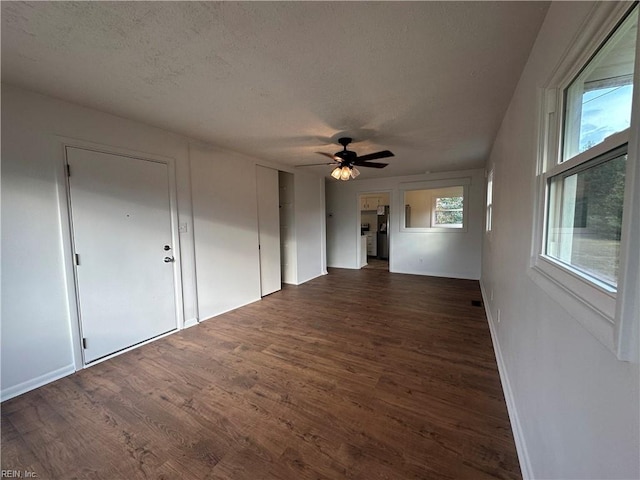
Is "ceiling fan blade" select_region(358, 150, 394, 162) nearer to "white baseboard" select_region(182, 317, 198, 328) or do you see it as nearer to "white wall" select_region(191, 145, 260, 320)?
"white wall" select_region(191, 145, 260, 320)

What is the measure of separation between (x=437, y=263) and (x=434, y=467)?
4975 mm

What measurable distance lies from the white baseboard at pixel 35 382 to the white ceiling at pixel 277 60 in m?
2.34

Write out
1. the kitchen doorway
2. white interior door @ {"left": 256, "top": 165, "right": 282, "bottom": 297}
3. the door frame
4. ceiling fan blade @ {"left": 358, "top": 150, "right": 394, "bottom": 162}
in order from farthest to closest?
the kitchen doorway
white interior door @ {"left": 256, "top": 165, "right": 282, "bottom": 297}
ceiling fan blade @ {"left": 358, "top": 150, "right": 394, "bottom": 162}
the door frame

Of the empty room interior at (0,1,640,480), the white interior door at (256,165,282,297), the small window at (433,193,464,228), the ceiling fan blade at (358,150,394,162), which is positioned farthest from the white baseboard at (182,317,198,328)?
the small window at (433,193,464,228)

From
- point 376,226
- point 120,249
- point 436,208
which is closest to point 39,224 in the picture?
point 120,249

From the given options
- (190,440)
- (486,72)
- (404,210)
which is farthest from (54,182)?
(404,210)

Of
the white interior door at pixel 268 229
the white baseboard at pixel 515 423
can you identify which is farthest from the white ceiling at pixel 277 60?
the white baseboard at pixel 515 423

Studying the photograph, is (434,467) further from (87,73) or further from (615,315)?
(87,73)

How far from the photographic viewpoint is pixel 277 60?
169 centimetres

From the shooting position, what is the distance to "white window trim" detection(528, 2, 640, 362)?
56 centimetres

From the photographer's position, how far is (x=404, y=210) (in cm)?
616

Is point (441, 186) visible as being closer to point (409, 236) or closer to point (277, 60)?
point (409, 236)

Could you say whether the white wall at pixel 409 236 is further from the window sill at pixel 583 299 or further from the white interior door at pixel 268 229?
the window sill at pixel 583 299

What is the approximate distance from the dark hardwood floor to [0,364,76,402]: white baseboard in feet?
0.23
